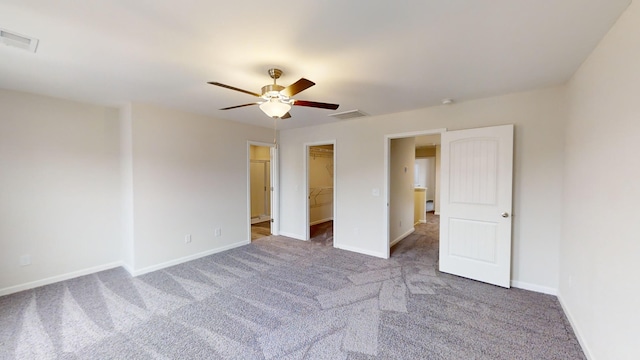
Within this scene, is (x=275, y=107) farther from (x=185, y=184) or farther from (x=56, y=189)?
(x=56, y=189)

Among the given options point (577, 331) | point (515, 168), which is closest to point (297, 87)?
point (515, 168)

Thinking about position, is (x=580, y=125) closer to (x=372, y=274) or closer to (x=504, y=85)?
(x=504, y=85)

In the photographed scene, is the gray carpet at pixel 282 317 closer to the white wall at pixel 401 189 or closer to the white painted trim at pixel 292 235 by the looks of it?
the white wall at pixel 401 189

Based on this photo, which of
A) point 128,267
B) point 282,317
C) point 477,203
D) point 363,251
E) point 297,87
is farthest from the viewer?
point 363,251

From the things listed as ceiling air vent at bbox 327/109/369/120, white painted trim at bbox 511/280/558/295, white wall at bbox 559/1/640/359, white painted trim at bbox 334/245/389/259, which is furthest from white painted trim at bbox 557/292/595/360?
ceiling air vent at bbox 327/109/369/120

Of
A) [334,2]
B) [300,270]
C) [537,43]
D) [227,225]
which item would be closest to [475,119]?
[537,43]

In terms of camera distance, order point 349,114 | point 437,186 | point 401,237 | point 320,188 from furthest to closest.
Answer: point 437,186 < point 320,188 < point 401,237 < point 349,114

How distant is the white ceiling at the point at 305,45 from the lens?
4.87 feet

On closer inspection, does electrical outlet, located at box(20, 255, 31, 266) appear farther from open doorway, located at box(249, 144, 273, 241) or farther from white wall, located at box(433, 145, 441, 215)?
white wall, located at box(433, 145, 441, 215)

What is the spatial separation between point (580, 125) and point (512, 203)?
1.14 metres

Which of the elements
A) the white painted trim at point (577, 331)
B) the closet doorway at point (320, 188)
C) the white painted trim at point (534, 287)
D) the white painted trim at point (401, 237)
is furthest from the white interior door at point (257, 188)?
the white painted trim at point (577, 331)

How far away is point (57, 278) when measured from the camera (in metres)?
3.25

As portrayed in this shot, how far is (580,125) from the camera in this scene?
2.24 meters

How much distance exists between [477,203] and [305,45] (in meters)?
2.90
